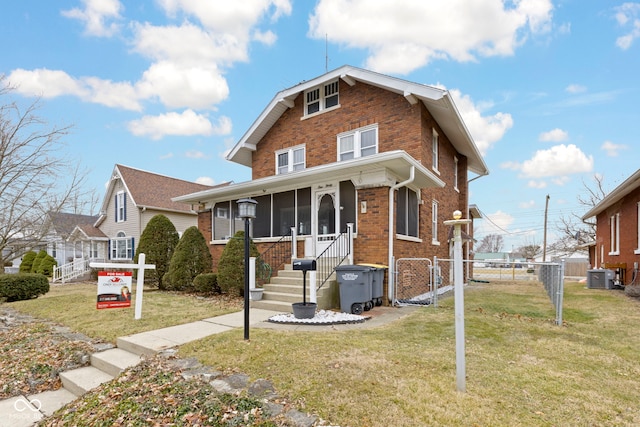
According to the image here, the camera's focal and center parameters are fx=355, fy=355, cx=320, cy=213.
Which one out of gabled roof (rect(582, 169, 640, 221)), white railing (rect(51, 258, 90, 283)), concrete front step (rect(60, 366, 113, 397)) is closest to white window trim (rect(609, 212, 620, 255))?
gabled roof (rect(582, 169, 640, 221))

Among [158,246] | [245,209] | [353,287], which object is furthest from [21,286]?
[353,287]

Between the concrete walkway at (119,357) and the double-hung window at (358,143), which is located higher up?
the double-hung window at (358,143)

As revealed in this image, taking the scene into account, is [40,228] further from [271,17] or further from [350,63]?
[350,63]

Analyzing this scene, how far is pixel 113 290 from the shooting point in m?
7.54

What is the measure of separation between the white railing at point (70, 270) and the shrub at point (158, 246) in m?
10.3

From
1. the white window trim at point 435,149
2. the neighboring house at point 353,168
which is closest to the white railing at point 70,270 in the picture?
the neighboring house at point 353,168

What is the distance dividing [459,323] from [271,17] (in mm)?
11207

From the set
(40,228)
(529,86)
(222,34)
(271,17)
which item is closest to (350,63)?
(271,17)

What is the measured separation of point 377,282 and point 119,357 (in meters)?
5.41

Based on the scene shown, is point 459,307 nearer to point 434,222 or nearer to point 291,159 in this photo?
point 434,222

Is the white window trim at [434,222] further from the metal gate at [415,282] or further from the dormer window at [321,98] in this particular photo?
the dormer window at [321,98]

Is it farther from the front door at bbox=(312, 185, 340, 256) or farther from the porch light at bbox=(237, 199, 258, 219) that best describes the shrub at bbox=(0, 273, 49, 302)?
the porch light at bbox=(237, 199, 258, 219)

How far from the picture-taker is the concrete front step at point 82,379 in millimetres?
4464

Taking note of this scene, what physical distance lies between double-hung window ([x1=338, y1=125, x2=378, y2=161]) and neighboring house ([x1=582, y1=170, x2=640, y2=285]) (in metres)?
7.64
